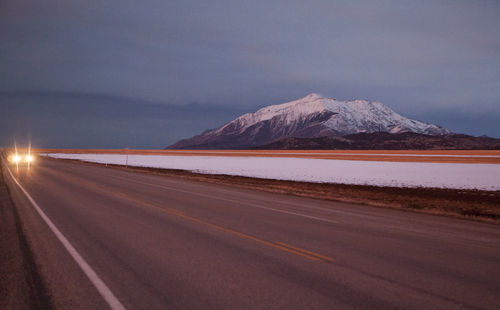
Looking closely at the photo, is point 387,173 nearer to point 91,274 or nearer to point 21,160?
point 91,274

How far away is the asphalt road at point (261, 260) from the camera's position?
4840 millimetres

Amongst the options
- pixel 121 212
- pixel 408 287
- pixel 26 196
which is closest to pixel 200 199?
pixel 121 212

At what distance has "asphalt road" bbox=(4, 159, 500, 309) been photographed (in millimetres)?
4840

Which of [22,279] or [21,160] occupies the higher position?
[21,160]

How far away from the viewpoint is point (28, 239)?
26.4 ft

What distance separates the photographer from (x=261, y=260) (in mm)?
6492

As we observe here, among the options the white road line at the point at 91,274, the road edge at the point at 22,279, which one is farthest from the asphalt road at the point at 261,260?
the road edge at the point at 22,279

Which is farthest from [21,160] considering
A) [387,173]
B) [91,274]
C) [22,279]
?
[91,274]

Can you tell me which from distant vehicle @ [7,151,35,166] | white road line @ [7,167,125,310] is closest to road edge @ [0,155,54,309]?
white road line @ [7,167,125,310]

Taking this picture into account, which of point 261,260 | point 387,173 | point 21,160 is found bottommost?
point 261,260

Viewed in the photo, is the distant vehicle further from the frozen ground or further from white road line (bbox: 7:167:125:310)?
white road line (bbox: 7:167:125:310)

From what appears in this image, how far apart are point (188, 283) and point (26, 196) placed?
43.8ft

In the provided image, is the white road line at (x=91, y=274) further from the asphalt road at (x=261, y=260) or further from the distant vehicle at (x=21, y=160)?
the distant vehicle at (x=21, y=160)

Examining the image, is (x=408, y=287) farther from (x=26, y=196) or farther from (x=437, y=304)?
(x=26, y=196)
